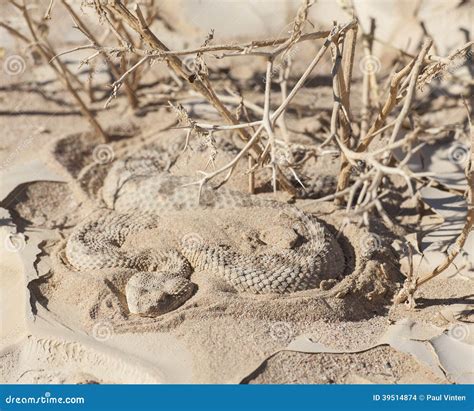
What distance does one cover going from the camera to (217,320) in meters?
5.43

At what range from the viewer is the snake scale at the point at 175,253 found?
572 cm

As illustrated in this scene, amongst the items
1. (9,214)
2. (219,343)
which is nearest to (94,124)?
(9,214)

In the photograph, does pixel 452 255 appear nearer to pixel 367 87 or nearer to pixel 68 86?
pixel 367 87

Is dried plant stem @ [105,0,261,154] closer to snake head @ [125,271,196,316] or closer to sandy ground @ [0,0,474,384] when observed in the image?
sandy ground @ [0,0,474,384]

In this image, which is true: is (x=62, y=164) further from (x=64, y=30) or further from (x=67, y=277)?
(x=64, y=30)

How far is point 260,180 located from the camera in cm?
693

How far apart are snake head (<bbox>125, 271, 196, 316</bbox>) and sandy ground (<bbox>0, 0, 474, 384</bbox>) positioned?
0.09 metres

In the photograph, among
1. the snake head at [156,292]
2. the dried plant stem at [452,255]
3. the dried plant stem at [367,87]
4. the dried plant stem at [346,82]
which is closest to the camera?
the dried plant stem at [452,255]

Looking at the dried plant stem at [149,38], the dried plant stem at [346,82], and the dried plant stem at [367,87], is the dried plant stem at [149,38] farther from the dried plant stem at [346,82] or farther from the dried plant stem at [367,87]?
the dried plant stem at [367,87]

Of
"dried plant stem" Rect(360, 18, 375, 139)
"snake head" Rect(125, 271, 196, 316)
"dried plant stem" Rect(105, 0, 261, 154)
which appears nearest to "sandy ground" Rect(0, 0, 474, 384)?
"snake head" Rect(125, 271, 196, 316)

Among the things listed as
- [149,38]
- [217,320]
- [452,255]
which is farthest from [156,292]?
[452,255]

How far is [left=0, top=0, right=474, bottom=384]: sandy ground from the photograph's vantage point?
Answer: 5148 mm

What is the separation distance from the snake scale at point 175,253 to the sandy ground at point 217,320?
0.11 m

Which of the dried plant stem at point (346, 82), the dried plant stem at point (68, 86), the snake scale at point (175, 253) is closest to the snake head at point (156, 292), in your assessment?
the snake scale at point (175, 253)
